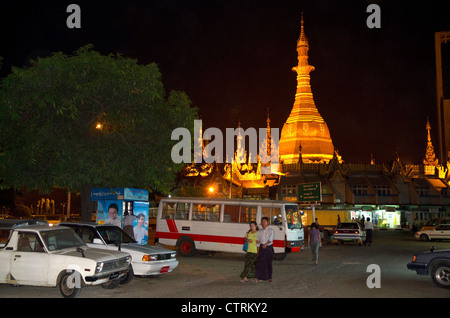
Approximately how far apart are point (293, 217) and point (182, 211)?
16.4 feet

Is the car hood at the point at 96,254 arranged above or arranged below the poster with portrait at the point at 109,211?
below

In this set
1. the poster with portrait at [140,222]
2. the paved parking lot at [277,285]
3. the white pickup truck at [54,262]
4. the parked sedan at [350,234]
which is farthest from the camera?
the parked sedan at [350,234]

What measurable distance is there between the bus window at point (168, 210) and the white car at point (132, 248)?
22.1 feet

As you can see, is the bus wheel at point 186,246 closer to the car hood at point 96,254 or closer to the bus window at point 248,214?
the bus window at point 248,214

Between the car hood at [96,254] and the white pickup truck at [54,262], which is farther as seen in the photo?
the car hood at [96,254]

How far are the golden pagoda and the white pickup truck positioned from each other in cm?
5403

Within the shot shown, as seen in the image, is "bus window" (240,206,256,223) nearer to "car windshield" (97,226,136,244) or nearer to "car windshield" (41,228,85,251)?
"car windshield" (97,226,136,244)

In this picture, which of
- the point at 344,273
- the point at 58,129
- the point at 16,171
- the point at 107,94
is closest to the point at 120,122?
the point at 107,94

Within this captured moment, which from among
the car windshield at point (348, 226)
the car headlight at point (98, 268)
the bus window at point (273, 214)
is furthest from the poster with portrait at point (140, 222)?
the car windshield at point (348, 226)

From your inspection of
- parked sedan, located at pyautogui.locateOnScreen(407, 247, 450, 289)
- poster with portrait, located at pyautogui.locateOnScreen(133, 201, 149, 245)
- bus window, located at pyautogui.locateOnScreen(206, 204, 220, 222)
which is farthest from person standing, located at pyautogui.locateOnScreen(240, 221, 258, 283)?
bus window, located at pyautogui.locateOnScreen(206, 204, 220, 222)

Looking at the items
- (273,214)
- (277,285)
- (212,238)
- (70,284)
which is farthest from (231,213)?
(70,284)

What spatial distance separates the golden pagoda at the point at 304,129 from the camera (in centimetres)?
6556

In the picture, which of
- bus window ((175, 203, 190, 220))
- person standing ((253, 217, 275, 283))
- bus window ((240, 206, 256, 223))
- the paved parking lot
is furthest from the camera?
bus window ((175, 203, 190, 220))

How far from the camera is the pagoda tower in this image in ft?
215
